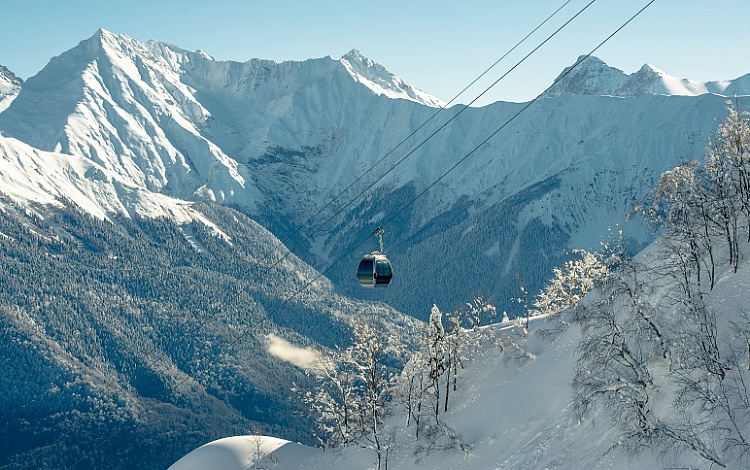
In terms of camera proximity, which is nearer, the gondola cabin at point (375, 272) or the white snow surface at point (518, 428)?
the gondola cabin at point (375, 272)

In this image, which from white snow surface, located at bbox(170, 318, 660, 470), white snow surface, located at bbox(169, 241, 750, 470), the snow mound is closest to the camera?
white snow surface, located at bbox(169, 241, 750, 470)

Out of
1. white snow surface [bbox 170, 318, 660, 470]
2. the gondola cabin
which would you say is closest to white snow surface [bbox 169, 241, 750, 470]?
white snow surface [bbox 170, 318, 660, 470]

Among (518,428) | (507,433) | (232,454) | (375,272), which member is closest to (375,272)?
(375,272)

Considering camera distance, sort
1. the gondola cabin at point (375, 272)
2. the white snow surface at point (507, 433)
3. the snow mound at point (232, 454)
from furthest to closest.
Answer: the snow mound at point (232, 454), the white snow surface at point (507, 433), the gondola cabin at point (375, 272)

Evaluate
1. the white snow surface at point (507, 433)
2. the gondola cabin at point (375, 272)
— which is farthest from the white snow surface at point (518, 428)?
the gondola cabin at point (375, 272)

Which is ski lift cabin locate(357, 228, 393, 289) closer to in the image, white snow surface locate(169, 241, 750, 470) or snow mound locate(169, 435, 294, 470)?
white snow surface locate(169, 241, 750, 470)

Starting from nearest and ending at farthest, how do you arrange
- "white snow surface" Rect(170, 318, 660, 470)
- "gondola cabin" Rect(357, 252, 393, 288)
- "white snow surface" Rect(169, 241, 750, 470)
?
"gondola cabin" Rect(357, 252, 393, 288) → "white snow surface" Rect(169, 241, 750, 470) → "white snow surface" Rect(170, 318, 660, 470)

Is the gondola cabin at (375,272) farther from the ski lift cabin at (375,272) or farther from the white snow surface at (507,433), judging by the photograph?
the white snow surface at (507,433)

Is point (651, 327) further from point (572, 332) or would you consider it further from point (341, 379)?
point (341, 379)

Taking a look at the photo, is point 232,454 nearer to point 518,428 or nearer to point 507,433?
point 507,433
